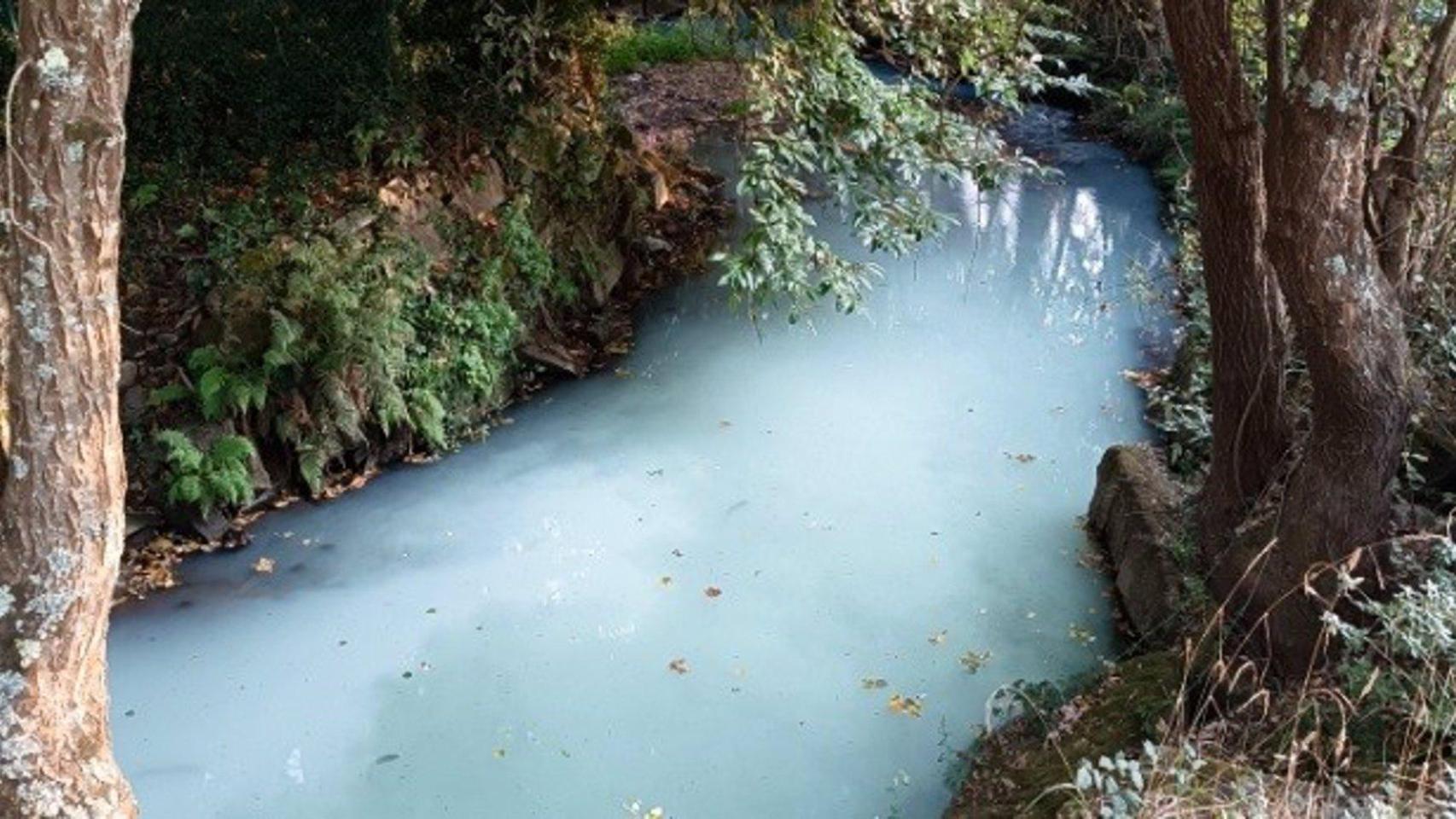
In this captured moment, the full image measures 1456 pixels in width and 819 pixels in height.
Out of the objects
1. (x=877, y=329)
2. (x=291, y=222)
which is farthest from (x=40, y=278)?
(x=877, y=329)

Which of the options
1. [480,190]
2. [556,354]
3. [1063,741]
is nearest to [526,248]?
[480,190]

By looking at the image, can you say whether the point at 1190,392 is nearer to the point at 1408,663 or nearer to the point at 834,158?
the point at 834,158

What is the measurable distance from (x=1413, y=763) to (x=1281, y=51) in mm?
2039

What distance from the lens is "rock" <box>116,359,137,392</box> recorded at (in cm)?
602

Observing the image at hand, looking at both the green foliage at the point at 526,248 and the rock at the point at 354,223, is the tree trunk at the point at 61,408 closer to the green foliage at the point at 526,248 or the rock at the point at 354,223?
the rock at the point at 354,223

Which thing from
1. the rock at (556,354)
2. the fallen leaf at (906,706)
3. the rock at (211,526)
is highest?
the rock at (556,354)

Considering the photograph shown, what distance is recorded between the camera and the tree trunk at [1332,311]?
132 inches

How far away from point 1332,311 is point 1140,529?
2.11 m

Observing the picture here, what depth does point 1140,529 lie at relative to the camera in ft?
18.2

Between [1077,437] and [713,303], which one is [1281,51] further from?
[713,303]

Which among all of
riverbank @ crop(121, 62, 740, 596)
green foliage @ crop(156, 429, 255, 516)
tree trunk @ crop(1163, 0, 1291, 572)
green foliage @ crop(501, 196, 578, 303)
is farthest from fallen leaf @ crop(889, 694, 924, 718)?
green foliage @ crop(501, 196, 578, 303)

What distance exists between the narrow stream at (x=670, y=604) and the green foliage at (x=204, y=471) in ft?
0.96

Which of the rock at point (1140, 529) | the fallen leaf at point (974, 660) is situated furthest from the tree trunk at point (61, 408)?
A: the rock at point (1140, 529)

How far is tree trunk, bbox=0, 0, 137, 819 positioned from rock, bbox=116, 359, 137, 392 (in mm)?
3594
